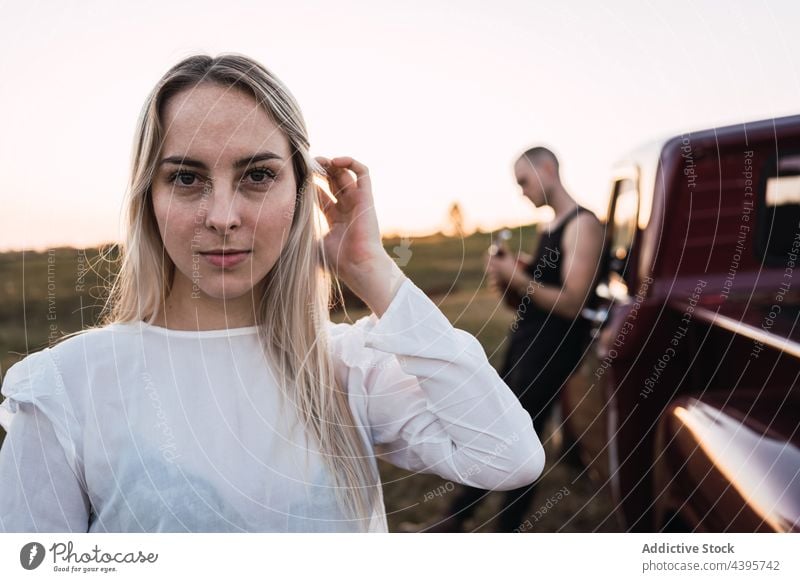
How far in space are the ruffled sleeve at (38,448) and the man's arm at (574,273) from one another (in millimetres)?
1613

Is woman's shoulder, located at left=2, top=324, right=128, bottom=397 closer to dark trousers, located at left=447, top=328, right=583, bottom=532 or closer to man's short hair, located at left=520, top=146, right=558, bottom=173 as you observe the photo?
man's short hair, located at left=520, top=146, right=558, bottom=173

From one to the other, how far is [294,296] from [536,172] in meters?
0.79

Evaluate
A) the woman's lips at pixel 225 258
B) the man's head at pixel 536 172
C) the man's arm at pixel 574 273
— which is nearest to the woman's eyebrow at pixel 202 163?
the woman's lips at pixel 225 258

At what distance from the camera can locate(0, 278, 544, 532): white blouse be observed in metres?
1.01

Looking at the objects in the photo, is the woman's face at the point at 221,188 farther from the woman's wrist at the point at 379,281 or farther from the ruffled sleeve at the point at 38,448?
the ruffled sleeve at the point at 38,448

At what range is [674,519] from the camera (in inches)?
66.1

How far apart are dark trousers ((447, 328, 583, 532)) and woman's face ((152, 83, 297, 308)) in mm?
1490

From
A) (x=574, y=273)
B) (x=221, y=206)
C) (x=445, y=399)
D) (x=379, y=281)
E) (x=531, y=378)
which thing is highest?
(x=221, y=206)

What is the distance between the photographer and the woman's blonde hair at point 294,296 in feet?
3.47

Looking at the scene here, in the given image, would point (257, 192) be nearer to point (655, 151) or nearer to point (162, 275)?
point (162, 275)

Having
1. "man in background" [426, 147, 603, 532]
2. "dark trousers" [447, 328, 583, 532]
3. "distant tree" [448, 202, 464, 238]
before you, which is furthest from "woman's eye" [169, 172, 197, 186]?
"dark trousers" [447, 328, 583, 532]

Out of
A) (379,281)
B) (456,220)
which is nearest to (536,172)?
(456,220)

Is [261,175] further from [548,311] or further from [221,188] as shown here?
[548,311]

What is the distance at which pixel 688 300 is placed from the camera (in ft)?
6.77
